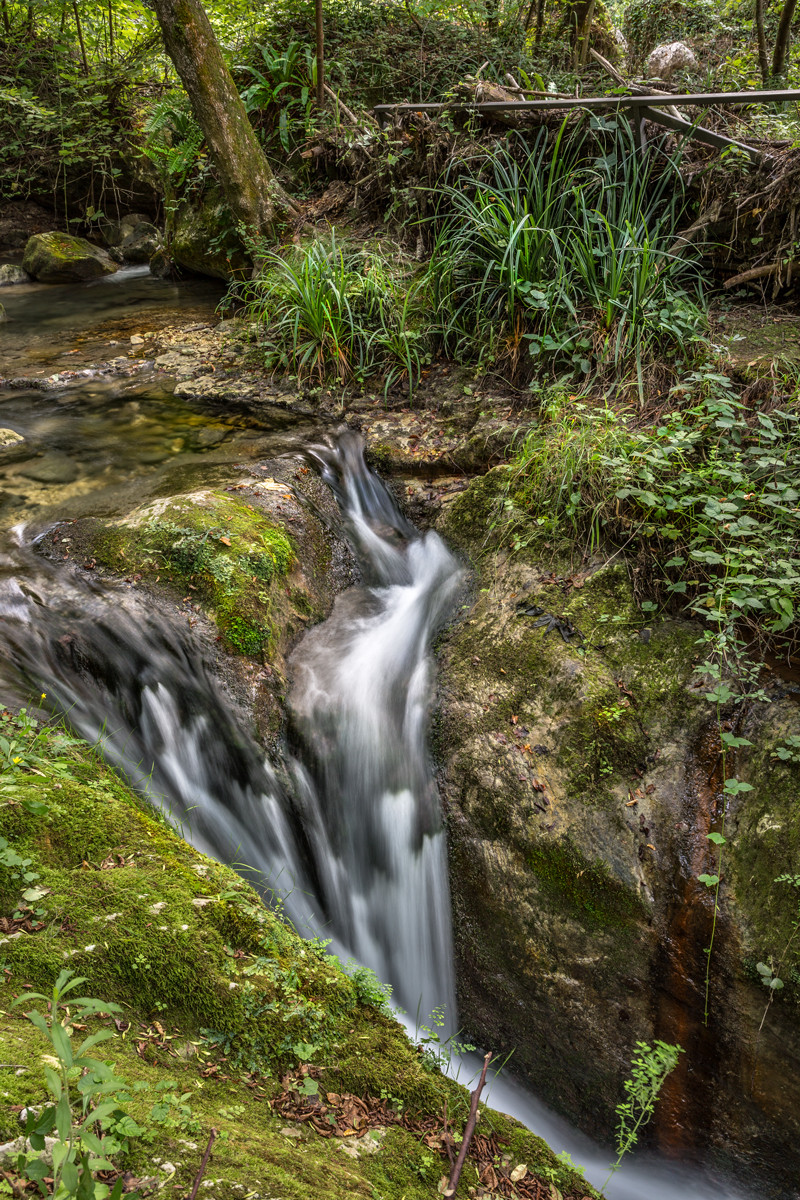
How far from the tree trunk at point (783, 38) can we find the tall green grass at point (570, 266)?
3567 mm

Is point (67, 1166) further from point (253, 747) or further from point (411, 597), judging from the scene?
point (411, 597)

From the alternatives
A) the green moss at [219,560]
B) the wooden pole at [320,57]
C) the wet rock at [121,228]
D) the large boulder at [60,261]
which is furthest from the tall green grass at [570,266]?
the wet rock at [121,228]

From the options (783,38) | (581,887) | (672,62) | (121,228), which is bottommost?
(581,887)

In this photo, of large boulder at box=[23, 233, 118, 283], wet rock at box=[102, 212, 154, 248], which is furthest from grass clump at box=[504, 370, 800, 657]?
wet rock at box=[102, 212, 154, 248]

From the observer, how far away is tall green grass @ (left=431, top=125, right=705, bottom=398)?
15.6 feet

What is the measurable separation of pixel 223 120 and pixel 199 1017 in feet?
26.6

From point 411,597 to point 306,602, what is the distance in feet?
2.45

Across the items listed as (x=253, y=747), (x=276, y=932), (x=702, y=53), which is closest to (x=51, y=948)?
(x=276, y=932)

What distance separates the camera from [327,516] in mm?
4973

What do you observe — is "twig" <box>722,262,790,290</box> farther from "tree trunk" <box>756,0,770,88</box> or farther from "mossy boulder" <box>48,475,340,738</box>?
"tree trunk" <box>756,0,770,88</box>

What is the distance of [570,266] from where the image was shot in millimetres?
5211

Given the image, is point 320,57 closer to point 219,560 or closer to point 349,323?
point 349,323

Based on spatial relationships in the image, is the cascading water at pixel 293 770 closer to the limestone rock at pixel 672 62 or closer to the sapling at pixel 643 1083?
the sapling at pixel 643 1083

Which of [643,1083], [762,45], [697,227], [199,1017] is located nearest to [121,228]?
[762,45]
